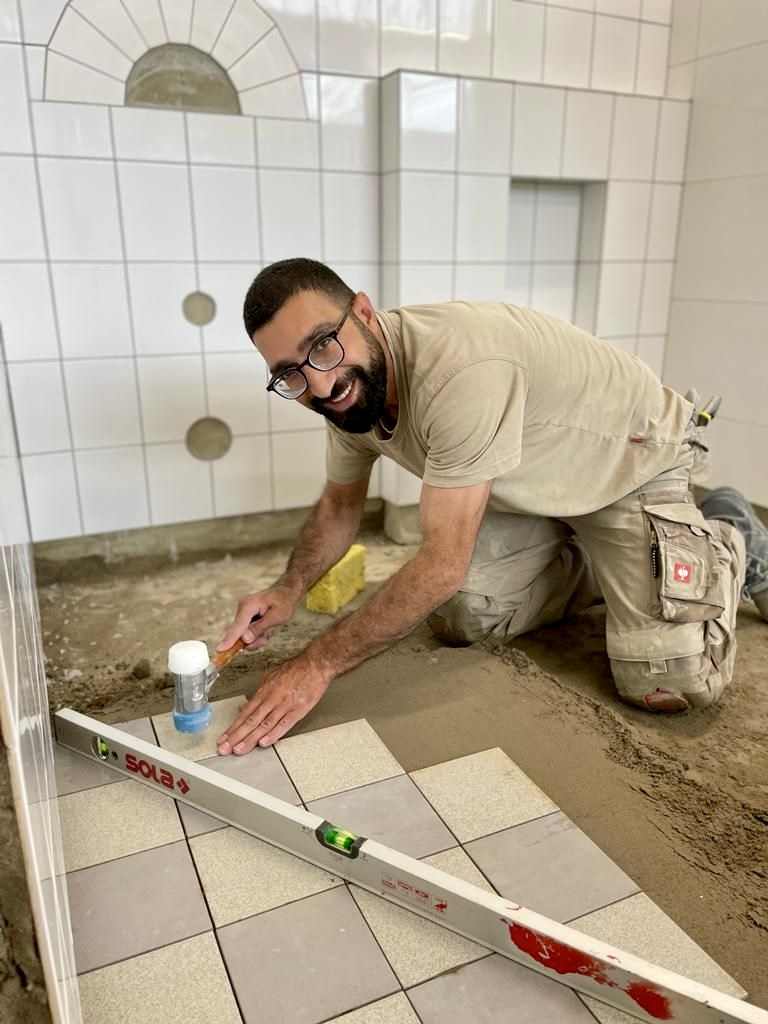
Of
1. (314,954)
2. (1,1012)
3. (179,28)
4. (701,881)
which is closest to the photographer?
(1,1012)

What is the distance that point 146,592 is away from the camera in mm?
2637

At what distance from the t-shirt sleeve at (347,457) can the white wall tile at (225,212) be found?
1068 millimetres

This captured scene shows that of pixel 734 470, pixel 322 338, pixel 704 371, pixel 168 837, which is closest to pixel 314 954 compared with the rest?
pixel 168 837

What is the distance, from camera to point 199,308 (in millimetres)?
2672

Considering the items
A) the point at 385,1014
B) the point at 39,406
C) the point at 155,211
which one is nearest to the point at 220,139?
the point at 155,211

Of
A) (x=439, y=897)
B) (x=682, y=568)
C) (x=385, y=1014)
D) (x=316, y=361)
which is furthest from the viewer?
(x=682, y=568)

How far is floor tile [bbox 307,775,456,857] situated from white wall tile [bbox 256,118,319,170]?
2116 mm

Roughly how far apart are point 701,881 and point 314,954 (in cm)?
66

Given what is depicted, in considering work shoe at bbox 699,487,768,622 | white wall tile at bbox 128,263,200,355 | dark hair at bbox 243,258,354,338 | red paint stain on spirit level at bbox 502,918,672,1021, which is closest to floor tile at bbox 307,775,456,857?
red paint stain on spirit level at bbox 502,918,672,1021

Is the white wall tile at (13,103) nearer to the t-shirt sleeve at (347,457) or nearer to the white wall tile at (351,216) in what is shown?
the white wall tile at (351,216)

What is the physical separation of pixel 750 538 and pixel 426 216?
1.55 meters

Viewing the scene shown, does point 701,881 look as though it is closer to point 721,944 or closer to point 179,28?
point 721,944

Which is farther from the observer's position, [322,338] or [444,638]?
[444,638]

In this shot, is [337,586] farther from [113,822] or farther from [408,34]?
[408,34]
